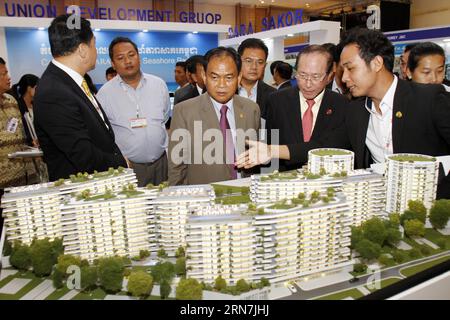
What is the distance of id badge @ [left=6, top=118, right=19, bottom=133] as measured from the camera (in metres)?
4.16

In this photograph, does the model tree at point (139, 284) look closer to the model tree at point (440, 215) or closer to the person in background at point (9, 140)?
the model tree at point (440, 215)

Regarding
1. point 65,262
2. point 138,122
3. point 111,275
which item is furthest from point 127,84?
point 111,275

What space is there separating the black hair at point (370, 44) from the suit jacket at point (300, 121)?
59cm

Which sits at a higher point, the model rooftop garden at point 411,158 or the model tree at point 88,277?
the model rooftop garden at point 411,158

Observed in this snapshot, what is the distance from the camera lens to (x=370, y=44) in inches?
97.7

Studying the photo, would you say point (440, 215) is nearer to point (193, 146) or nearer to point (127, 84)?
point (193, 146)

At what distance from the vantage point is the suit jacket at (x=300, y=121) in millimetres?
2963

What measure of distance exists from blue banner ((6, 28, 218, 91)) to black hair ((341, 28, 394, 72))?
29.1 feet

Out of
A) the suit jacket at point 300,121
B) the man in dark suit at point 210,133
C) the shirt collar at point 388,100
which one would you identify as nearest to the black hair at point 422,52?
the suit jacket at point 300,121

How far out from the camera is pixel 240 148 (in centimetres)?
291

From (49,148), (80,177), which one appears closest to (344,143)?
(80,177)

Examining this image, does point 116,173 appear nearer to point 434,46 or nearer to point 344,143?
point 344,143

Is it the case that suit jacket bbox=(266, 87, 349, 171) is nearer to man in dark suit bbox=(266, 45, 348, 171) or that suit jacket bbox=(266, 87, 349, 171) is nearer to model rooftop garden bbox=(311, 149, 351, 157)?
man in dark suit bbox=(266, 45, 348, 171)

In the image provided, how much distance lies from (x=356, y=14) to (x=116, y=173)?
1928 centimetres
